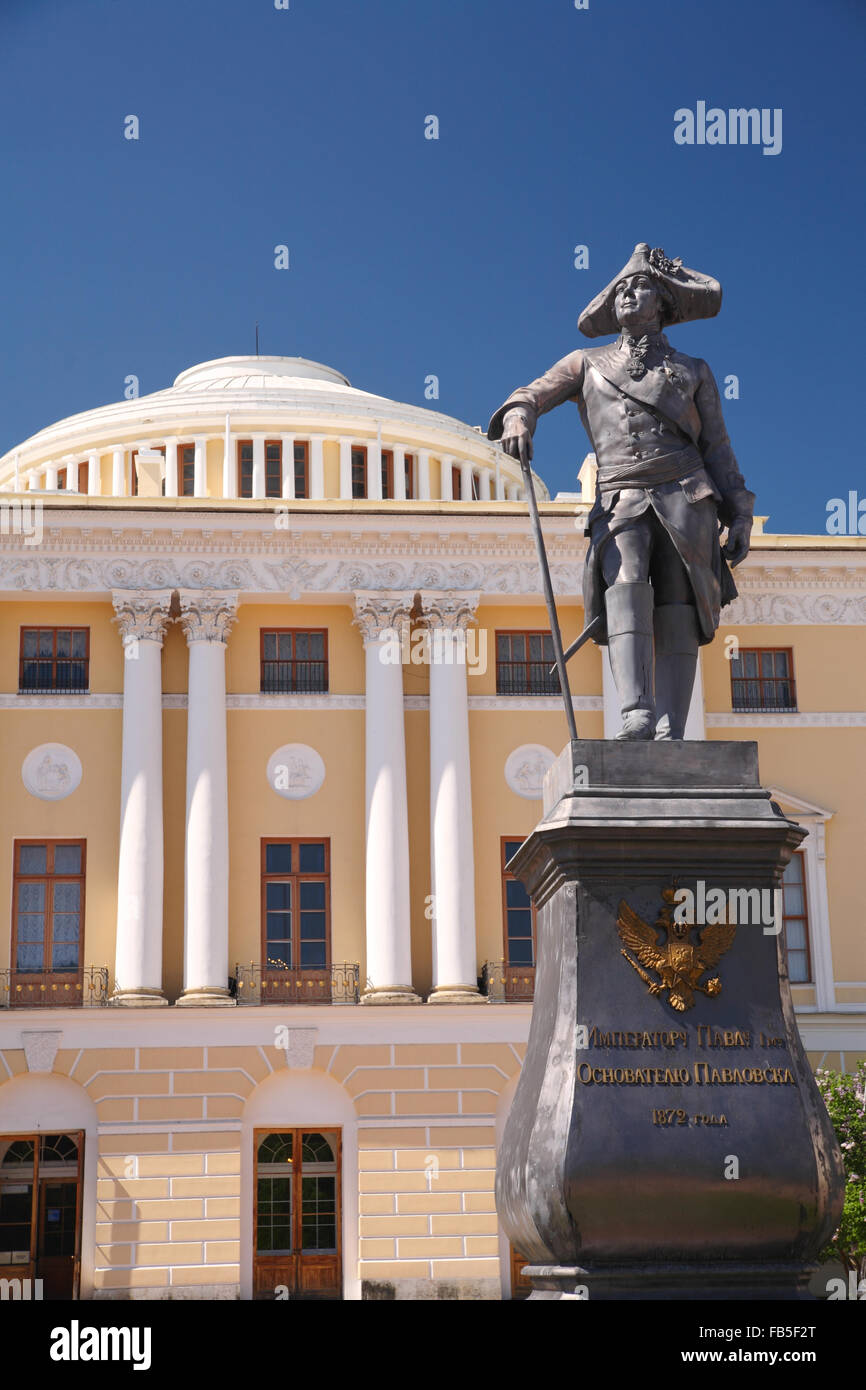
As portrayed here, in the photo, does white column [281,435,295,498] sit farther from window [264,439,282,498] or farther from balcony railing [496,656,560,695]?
balcony railing [496,656,560,695]

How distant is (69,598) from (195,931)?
6470 mm

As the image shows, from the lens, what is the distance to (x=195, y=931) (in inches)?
1212

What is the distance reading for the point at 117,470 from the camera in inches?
1641

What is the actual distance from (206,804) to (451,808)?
4.23 m

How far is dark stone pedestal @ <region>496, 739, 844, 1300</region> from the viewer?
763cm

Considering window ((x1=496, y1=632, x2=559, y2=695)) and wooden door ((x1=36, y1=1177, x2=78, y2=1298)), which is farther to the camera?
window ((x1=496, y1=632, x2=559, y2=695))

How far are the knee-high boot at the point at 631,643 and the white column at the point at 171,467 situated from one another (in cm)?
3242

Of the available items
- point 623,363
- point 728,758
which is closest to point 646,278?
point 623,363

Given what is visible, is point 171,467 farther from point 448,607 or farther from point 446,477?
point 448,607

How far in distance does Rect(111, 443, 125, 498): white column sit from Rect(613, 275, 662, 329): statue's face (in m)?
32.5

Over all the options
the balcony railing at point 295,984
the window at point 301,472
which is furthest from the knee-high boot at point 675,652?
the window at point 301,472

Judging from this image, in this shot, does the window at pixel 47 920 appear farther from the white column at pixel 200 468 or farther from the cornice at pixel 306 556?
the white column at pixel 200 468

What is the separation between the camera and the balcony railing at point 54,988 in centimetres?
3066

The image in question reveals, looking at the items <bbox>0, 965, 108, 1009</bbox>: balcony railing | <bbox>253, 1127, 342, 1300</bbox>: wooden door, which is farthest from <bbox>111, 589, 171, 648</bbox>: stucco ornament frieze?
<bbox>253, 1127, 342, 1300</bbox>: wooden door
